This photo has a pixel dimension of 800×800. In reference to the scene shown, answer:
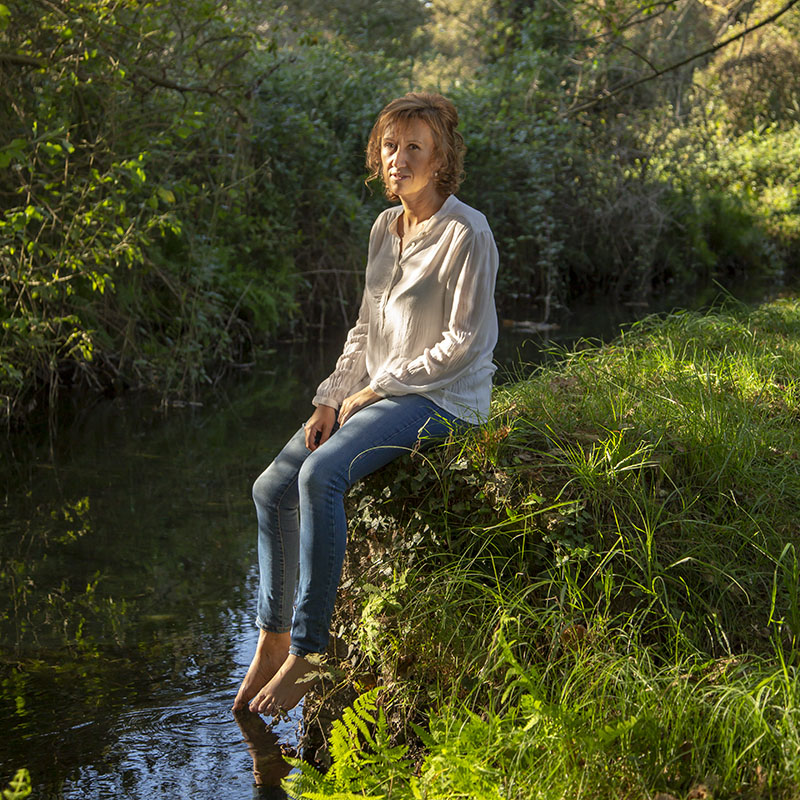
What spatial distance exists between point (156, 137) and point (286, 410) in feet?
8.93

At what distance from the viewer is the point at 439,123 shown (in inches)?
156

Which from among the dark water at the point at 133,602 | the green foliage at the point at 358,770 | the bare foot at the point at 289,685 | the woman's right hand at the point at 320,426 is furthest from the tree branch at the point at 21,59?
the green foliage at the point at 358,770

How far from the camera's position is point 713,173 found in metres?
24.0

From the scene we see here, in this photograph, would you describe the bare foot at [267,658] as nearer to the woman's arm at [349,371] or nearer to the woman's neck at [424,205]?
the woman's arm at [349,371]

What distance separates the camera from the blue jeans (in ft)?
11.7

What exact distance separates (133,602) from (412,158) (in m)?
2.78

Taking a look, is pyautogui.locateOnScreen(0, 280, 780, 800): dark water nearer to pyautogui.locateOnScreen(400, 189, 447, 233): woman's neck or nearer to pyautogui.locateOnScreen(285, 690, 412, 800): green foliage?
pyautogui.locateOnScreen(285, 690, 412, 800): green foliage

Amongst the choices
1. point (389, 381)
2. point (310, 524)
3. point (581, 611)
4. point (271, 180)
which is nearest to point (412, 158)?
point (389, 381)

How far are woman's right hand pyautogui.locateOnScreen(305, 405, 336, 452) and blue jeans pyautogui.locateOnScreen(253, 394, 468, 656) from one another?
0.04m

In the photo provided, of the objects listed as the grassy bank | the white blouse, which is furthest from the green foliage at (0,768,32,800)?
the white blouse

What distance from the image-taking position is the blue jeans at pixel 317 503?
3561 mm

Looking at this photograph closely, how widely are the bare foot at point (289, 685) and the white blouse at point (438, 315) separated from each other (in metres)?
0.96

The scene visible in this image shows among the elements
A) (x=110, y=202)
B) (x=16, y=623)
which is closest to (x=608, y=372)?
(x=16, y=623)

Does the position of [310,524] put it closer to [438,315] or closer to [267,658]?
[267,658]
